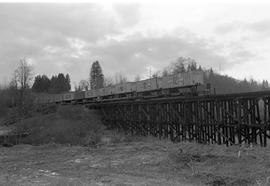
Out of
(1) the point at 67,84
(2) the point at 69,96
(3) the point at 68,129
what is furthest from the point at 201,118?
(1) the point at 67,84

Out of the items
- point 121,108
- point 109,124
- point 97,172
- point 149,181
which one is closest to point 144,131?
point 121,108

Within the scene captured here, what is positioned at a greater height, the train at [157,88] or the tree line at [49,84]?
the tree line at [49,84]

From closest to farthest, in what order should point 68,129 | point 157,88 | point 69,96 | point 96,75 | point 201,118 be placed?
1. point 201,118
2. point 68,129
3. point 157,88
4. point 69,96
5. point 96,75

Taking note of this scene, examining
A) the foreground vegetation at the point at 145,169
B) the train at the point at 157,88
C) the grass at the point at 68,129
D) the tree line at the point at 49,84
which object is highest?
the tree line at the point at 49,84

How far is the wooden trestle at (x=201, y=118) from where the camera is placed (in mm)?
17188

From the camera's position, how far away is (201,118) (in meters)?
20.6

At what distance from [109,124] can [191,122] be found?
14.8 m

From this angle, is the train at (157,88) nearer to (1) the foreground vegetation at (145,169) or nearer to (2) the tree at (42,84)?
(1) the foreground vegetation at (145,169)

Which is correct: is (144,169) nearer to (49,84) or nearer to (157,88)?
(157,88)

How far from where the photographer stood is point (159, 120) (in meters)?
25.1

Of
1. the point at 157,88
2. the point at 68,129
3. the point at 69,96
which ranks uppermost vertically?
the point at 69,96

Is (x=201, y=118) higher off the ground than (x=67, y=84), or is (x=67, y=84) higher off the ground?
(x=67, y=84)

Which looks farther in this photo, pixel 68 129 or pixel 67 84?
pixel 67 84

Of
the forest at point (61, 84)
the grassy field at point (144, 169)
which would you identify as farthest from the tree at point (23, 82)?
the grassy field at point (144, 169)
